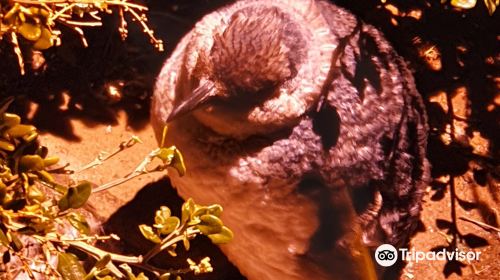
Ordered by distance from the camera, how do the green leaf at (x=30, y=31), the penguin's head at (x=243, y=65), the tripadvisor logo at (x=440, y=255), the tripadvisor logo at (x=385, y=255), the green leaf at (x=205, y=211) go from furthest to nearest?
the tripadvisor logo at (x=440, y=255) < the tripadvisor logo at (x=385, y=255) < the penguin's head at (x=243, y=65) < the green leaf at (x=205, y=211) < the green leaf at (x=30, y=31)

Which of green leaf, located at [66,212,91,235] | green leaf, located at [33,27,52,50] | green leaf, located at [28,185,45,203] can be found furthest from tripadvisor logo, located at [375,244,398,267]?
green leaf, located at [33,27,52,50]

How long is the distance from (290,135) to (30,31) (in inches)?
48.8

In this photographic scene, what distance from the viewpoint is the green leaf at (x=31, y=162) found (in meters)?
1.81

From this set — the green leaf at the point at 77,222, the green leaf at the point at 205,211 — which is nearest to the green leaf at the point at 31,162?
the green leaf at the point at 77,222

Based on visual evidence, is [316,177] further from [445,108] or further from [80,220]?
[445,108]

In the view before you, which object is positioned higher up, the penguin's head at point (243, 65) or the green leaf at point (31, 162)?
the green leaf at point (31, 162)

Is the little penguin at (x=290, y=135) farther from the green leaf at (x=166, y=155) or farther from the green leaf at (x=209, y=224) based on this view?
the green leaf at (x=209, y=224)

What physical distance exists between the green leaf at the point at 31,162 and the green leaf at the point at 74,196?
0.11 m

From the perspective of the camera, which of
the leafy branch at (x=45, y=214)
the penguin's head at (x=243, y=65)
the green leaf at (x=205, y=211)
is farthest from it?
the penguin's head at (x=243, y=65)

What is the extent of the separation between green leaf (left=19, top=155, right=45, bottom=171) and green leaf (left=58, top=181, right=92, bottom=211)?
0.35 feet

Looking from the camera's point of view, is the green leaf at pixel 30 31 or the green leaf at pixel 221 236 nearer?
the green leaf at pixel 30 31

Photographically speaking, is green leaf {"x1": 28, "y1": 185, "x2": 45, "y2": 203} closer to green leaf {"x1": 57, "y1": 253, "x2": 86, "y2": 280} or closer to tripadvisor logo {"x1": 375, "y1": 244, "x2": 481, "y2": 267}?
green leaf {"x1": 57, "y1": 253, "x2": 86, "y2": 280}

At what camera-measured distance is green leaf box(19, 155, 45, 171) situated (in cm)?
181

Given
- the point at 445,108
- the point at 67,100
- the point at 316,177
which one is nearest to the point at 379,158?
the point at 316,177
